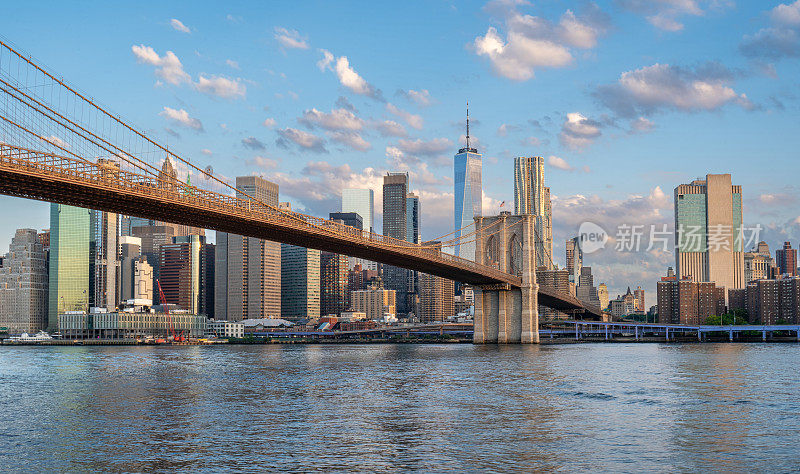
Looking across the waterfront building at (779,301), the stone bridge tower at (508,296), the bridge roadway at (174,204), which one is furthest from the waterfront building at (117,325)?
the waterfront building at (779,301)

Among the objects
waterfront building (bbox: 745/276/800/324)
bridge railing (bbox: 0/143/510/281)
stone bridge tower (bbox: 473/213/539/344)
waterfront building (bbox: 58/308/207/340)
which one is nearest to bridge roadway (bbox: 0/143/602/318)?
bridge railing (bbox: 0/143/510/281)

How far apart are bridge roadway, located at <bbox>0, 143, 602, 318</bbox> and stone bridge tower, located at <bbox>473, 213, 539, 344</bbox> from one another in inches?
719

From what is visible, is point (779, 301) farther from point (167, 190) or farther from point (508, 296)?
point (167, 190)

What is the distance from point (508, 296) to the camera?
91.8m

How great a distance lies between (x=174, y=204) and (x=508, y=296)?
53423mm

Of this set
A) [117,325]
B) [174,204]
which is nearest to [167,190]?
[174,204]

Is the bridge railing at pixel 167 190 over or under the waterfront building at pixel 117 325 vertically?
over

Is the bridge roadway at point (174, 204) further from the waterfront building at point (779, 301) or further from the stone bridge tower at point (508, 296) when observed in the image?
the waterfront building at point (779, 301)

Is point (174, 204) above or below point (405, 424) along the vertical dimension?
above

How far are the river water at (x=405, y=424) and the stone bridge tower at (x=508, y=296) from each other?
158ft

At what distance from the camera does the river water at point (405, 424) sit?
1806 cm

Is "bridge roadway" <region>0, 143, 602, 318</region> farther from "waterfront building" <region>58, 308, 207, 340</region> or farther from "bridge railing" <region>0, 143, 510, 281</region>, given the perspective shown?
"waterfront building" <region>58, 308, 207, 340</region>

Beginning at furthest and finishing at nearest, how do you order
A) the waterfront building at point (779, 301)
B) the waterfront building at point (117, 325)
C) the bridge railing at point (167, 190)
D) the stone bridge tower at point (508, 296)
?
1. the waterfront building at point (117, 325)
2. the waterfront building at point (779, 301)
3. the stone bridge tower at point (508, 296)
4. the bridge railing at point (167, 190)

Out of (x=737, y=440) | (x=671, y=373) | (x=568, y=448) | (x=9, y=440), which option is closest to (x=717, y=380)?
(x=671, y=373)
